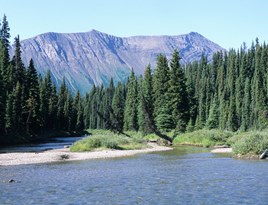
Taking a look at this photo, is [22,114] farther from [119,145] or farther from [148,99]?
[119,145]

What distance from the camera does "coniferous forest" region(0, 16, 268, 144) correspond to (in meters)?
85.4

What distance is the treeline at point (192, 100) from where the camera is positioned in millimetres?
86812

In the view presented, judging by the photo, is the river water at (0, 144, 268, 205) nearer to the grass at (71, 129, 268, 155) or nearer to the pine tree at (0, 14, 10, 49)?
the grass at (71, 129, 268, 155)

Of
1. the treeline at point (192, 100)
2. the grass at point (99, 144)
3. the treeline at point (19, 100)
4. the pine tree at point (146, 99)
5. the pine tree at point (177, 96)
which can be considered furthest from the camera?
the pine tree at point (146, 99)

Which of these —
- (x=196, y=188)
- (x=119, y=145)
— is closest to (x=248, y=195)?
(x=196, y=188)

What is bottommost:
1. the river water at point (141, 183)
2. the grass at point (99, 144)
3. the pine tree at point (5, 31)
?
the river water at point (141, 183)

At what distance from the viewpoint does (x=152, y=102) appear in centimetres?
9962

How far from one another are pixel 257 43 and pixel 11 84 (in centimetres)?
12016

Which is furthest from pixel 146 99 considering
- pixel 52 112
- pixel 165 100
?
pixel 52 112

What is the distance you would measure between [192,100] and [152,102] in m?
20.1

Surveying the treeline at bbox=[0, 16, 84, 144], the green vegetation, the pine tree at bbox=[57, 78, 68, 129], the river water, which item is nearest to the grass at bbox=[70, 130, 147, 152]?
the river water

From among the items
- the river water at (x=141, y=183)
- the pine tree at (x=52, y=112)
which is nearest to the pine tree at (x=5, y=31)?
the pine tree at (x=52, y=112)

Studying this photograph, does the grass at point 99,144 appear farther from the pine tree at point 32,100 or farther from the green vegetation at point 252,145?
the pine tree at point 32,100

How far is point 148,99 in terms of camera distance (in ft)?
327
